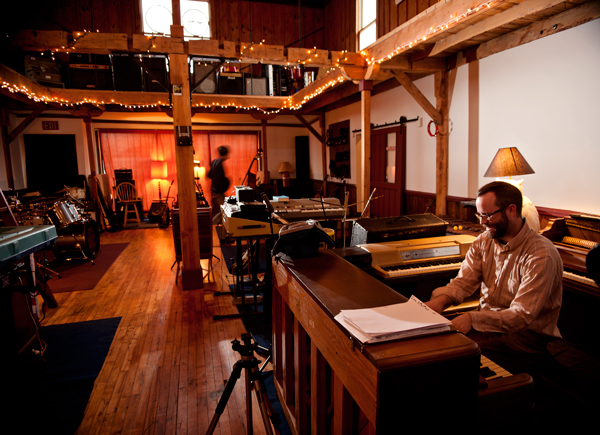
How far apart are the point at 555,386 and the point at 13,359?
3.20 meters

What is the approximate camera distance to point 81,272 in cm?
542

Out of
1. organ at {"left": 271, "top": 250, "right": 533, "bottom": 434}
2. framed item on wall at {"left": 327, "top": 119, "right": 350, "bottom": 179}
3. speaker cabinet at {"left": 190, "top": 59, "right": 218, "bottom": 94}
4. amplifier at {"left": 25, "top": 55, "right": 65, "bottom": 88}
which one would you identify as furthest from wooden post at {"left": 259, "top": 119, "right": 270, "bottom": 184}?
organ at {"left": 271, "top": 250, "right": 533, "bottom": 434}

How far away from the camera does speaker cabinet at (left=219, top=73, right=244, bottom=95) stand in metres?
8.73

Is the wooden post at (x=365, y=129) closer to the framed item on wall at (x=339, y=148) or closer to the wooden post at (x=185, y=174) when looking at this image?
the wooden post at (x=185, y=174)

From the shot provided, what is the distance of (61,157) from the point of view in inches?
381

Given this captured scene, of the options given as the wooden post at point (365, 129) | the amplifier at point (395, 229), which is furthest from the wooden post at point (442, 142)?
the amplifier at point (395, 229)

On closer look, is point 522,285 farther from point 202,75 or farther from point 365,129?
point 202,75

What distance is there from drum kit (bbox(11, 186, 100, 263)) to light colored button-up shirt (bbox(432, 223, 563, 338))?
5659mm

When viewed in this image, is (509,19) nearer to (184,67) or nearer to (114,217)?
(184,67)

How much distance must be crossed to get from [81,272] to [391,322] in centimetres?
562

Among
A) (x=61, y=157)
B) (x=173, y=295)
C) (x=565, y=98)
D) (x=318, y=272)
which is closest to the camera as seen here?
(x=318, y=272)

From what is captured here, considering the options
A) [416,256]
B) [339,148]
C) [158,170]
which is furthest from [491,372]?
[158,170]

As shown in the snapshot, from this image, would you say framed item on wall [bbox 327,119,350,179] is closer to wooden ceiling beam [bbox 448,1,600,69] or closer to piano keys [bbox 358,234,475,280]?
wooden ceiling beam [bbox 448,1,600,69]

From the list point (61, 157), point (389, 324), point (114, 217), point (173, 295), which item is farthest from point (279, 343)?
point (61, 157)
